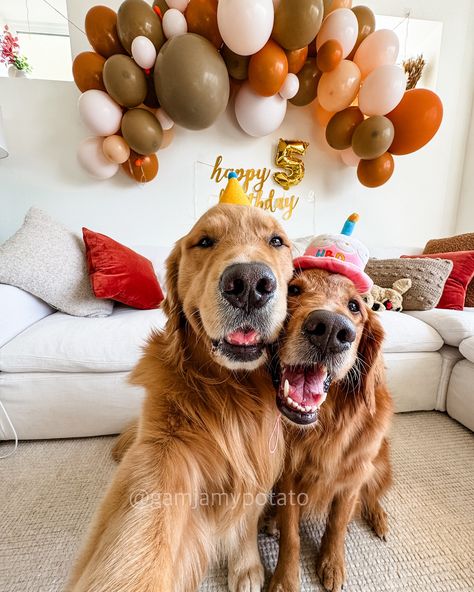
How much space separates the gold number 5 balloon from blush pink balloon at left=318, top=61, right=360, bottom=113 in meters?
0.41

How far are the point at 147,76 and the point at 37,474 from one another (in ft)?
8.24

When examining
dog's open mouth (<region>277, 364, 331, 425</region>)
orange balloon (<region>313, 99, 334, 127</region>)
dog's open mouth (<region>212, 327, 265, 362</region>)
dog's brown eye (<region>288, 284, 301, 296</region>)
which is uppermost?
orange balloon (<region>313, 99, 334, 127</region>)

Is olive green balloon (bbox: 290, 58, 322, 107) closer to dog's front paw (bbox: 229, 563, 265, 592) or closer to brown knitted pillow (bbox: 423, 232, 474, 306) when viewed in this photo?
brown knitted pillow (bbox: 423, 232, 474, 306)

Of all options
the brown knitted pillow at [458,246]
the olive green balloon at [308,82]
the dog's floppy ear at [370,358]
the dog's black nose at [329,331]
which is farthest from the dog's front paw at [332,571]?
the olive green balloon at [308,82]

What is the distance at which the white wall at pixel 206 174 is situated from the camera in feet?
8.14

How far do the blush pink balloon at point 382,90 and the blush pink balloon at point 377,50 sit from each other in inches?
3.8

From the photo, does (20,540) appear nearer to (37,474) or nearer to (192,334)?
(37,474)

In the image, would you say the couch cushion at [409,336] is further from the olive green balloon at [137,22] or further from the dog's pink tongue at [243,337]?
the olive green balloon at [137,22]

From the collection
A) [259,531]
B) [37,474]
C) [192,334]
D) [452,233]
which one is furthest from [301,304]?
[452,233]

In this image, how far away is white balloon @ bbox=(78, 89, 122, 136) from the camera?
2.06m

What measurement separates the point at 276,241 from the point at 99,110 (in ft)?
6.46

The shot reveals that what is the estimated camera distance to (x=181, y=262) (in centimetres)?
93

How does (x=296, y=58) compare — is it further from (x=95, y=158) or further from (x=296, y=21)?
(x=95, y=158)

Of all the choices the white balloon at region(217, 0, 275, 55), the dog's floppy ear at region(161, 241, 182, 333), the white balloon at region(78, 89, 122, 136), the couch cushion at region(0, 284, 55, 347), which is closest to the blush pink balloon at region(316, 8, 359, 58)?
the white balloon at region(217, 0, 275, 55)
